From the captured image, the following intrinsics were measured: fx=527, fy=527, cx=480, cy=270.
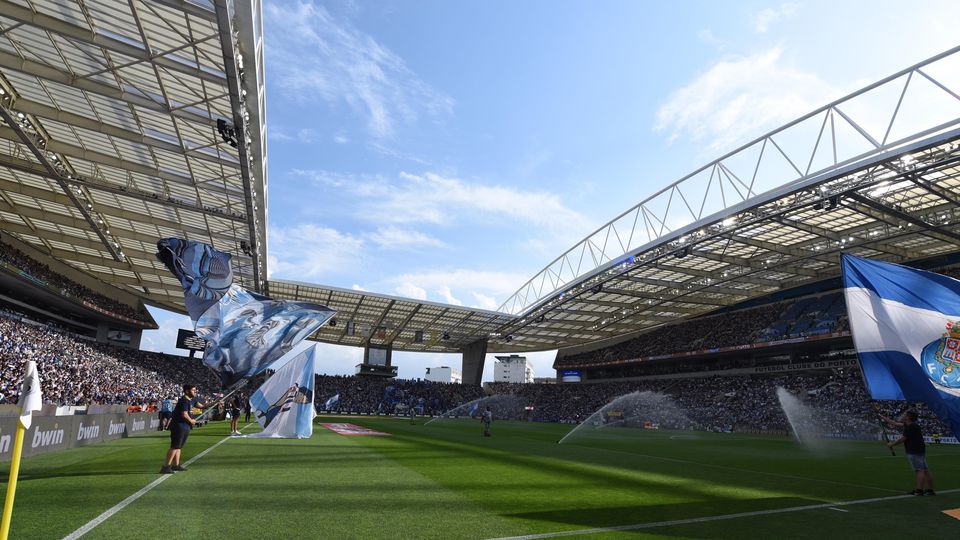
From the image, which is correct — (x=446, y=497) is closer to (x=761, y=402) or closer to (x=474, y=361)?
(x=761, y=402)

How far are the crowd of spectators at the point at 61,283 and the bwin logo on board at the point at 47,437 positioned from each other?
107ft

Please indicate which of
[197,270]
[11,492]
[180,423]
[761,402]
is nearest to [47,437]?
Answer: [197,270]

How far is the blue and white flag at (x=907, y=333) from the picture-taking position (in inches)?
350

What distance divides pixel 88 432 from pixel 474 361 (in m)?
62.5

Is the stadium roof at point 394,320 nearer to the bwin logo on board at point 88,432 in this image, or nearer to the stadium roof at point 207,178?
the stadium roof at point 207,178

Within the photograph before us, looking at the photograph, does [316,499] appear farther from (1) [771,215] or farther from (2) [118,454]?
(1) [771,215]

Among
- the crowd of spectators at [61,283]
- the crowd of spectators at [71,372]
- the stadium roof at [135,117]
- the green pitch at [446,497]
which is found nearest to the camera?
the green pitch at [446,497]

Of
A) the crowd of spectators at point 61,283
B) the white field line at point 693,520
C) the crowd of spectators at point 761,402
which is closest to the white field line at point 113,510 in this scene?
the white field line at point 693,520


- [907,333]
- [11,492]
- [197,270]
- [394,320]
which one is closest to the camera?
[11,492]

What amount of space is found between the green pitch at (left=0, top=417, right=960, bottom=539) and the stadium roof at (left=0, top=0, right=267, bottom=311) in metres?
14.0

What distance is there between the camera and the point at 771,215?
30.8 m

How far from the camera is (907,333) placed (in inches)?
366

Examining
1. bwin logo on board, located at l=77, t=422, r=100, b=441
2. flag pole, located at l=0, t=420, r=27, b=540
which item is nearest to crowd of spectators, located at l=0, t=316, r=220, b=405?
bwin logo on board, located at l=77, t=422, r=100, b=441

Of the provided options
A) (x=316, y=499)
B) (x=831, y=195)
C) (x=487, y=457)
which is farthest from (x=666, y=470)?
(x=831, y=195)
